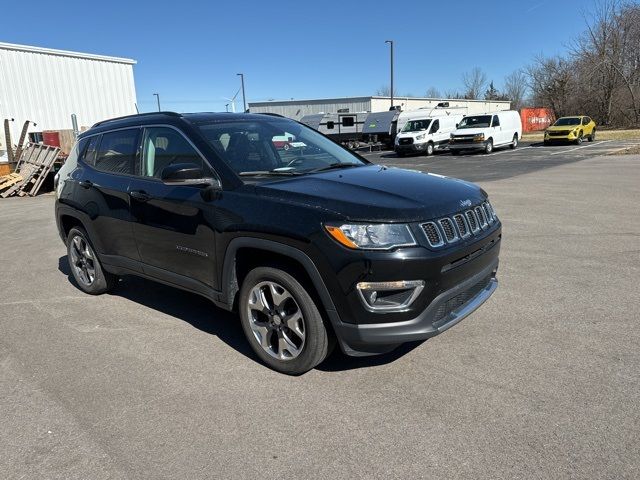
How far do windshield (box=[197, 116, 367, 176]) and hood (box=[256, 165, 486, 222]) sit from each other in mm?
305

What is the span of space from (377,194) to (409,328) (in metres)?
0.87

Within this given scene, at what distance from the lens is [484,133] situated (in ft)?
87.4

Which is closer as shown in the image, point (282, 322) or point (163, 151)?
point (282, 322)

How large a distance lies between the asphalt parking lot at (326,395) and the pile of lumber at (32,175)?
42.3 feet

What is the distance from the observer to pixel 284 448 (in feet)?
8.91

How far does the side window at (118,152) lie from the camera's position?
14.9ft

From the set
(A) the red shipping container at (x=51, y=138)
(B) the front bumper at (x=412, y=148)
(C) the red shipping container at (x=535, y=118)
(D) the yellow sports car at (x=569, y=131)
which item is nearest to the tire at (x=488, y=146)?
(B) the front bumper at (x=412, y=148)

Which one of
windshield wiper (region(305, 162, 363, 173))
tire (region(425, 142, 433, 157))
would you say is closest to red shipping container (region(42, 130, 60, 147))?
tire (region(425, 142, 433, 157))

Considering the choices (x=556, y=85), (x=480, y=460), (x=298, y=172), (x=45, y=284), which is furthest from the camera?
(x=556, y=85)

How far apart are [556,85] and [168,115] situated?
201ft

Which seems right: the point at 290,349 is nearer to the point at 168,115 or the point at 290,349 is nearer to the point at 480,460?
the point at 480,460

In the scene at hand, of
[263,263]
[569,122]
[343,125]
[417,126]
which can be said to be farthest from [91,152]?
[343,125]

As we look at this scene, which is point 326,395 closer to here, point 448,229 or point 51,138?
point 448,229

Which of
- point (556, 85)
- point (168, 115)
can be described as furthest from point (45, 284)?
point (556, 85)
